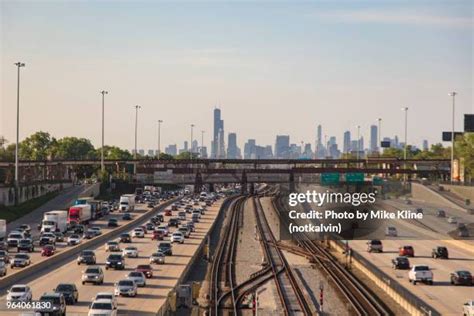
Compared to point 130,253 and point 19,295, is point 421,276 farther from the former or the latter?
point 19,295

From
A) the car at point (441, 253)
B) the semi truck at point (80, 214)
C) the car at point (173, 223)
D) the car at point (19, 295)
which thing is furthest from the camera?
the car at point (173, 223)

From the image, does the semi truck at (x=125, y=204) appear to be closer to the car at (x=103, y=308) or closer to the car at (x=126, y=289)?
the car at (x=126, y=289)

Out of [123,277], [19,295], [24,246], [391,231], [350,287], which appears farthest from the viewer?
[391,231]

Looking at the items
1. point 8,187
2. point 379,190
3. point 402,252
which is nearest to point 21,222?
point 8,187

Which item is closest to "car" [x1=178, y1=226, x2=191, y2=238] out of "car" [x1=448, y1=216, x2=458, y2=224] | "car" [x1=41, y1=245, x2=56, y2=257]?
"car" [x1=41, y1=245, x2=56, y2=257]

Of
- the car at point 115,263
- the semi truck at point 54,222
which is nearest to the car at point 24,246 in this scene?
the car at point 115,263

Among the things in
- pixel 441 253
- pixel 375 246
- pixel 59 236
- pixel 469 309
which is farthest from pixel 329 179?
pixel 59 236
